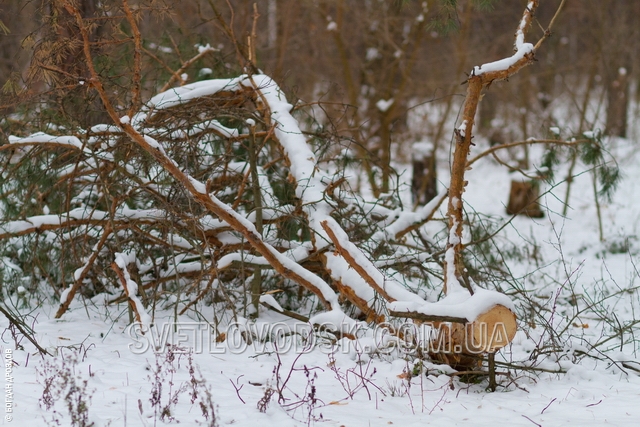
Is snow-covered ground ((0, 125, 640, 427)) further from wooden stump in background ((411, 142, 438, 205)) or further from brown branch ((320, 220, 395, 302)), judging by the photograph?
wooden stump in background ((411, 142, 438, 205))

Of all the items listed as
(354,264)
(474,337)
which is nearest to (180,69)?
(354,264)

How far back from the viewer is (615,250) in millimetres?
7914

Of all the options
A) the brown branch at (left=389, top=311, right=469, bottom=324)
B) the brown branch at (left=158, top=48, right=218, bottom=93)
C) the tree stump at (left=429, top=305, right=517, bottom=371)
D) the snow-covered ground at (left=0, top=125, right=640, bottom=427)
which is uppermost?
the brown branch at (left=158, top=48, right=218, bottom=93)

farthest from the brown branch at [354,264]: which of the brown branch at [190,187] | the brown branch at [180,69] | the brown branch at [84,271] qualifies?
the brown branch at [180,69]

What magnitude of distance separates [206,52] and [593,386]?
4.25 meters

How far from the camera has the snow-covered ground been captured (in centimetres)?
318

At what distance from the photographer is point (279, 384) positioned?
144 inches

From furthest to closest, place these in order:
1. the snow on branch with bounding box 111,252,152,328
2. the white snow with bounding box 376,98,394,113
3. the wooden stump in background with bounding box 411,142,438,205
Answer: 1. the wooden stump in background with bounding box 411,142,438,205
2. the white snow with bounding box 376,98,394,113
3. the snow on branch with bounding box 111,252,152,328

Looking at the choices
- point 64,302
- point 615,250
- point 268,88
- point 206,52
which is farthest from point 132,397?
point 615,250

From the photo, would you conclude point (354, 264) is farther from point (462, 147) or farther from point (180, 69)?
point (180, 69)

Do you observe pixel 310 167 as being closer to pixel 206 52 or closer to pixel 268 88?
pixel 268 88

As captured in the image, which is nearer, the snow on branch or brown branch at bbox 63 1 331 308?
brown branch at bbox 63 1 331 308

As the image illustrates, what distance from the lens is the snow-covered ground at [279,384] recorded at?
10.4 feet

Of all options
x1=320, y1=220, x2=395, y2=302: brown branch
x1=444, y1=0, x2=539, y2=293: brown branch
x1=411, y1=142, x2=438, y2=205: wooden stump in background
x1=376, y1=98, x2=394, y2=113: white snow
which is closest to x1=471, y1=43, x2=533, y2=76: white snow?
x1=444, y1=0, x2=539, y2=293: brown branch
